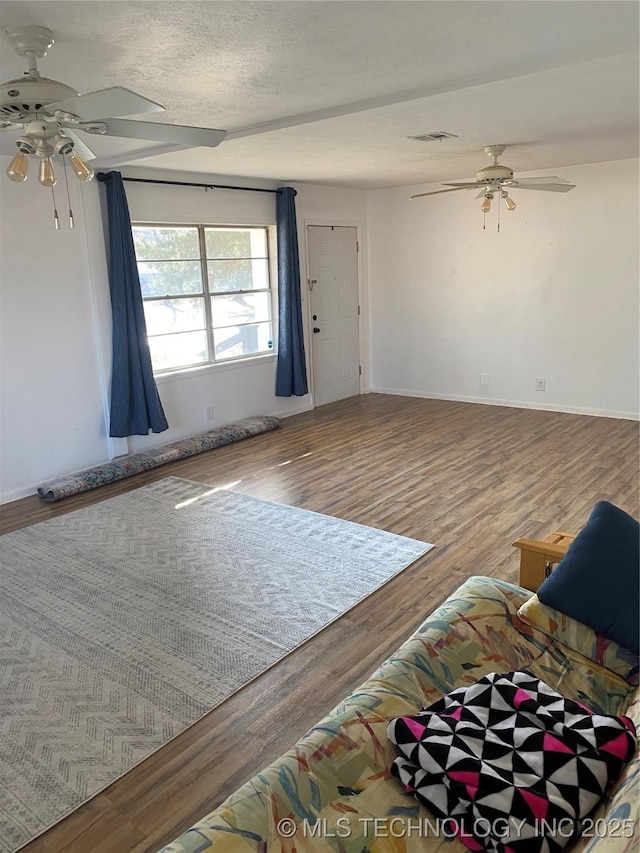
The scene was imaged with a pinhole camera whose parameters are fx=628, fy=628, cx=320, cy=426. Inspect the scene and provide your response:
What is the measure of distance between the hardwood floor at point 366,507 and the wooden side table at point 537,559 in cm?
65

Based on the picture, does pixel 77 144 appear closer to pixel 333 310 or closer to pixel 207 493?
pixel 207 493

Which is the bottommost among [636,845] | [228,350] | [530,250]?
[636,845]

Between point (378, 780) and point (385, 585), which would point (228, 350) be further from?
point (378, 780)

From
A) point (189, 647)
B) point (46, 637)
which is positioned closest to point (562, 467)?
point (189, 647)

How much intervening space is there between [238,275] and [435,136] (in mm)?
2793

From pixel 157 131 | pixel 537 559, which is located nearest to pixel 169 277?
pixel 157 131

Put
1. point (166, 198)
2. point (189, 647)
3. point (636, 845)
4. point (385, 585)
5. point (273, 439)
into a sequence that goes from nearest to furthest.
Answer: point (636, 845), point (189, 647), point (385, 585), point (166, 198), point (273, 439)

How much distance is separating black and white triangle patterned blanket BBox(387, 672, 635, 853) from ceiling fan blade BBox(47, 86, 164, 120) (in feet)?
6.60

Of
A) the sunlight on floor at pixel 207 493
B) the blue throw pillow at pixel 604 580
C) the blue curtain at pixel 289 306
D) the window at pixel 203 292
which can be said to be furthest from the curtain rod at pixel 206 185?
the blue throw pillow at pixel 604 580

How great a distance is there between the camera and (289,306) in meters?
6.62

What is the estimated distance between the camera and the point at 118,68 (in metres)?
2.63

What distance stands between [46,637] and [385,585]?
1.68 metres

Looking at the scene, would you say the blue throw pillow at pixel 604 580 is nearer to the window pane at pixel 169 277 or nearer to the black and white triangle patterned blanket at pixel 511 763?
the black and white triangle patterned blanket at pixel 511 763

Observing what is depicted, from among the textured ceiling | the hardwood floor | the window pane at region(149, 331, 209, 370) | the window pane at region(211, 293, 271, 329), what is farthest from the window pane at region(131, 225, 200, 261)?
the hardwood floor
